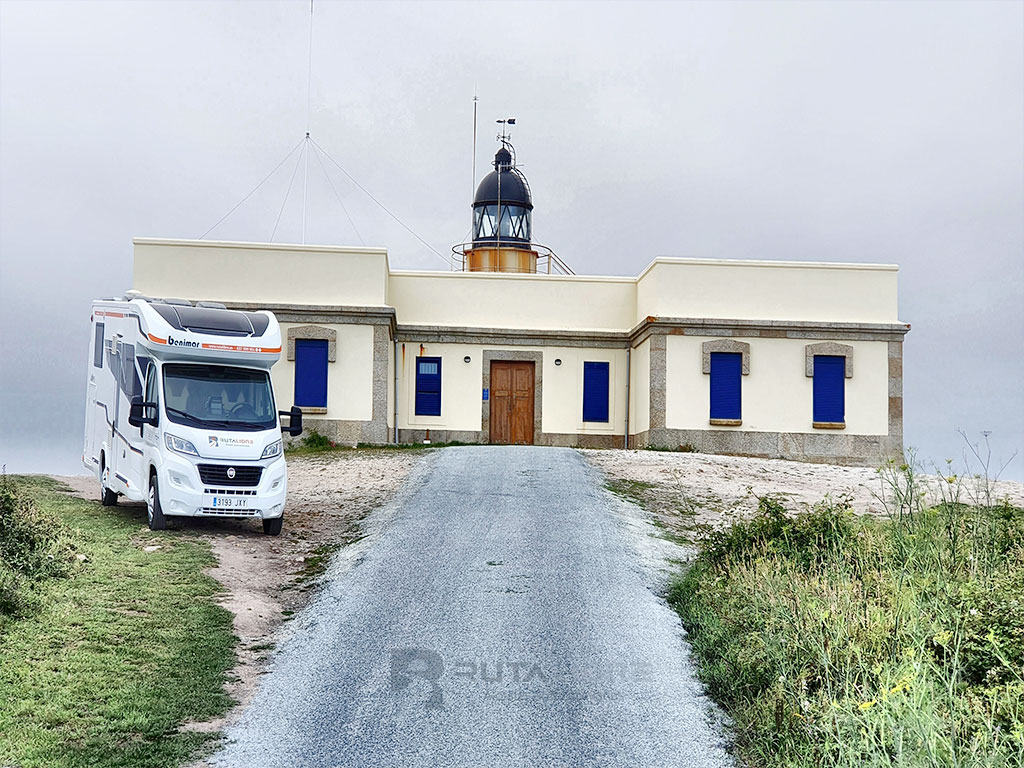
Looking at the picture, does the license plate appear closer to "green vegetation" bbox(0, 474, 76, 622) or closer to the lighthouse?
"green vegetation" bbox(0, 474, 76, 622)

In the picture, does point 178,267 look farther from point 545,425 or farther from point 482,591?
point 482,591

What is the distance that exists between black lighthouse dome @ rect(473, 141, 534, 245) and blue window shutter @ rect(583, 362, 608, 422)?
884 centimetres

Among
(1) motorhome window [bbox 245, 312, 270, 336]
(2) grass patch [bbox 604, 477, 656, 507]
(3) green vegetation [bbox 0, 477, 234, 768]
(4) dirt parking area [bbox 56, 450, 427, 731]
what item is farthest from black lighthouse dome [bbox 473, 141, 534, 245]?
(3) green vegetation [bbox 0, 477, 234, 768]

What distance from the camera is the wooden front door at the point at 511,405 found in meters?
30.0

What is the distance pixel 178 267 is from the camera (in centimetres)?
2886

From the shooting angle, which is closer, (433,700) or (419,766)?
(419,766)

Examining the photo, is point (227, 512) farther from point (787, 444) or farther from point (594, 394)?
point (787, 444)

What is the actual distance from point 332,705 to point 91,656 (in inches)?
95.0

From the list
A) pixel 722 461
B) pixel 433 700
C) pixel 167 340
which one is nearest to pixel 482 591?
pixel 433 700

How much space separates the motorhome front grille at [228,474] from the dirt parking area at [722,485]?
6.16 m

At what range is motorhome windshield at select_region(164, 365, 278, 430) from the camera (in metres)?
15.0

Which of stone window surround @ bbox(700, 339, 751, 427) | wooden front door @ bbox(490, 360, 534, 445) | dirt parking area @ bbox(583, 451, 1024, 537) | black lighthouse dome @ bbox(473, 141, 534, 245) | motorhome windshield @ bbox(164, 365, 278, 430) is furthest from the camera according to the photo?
black lighthouse dome @ bbox(473, 141, 534, 245)

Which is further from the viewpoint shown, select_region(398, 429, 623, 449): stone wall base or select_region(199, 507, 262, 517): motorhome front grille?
select_region(398, 429, 623, 449): stone wall base

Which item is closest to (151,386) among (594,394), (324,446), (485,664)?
(485,664)
